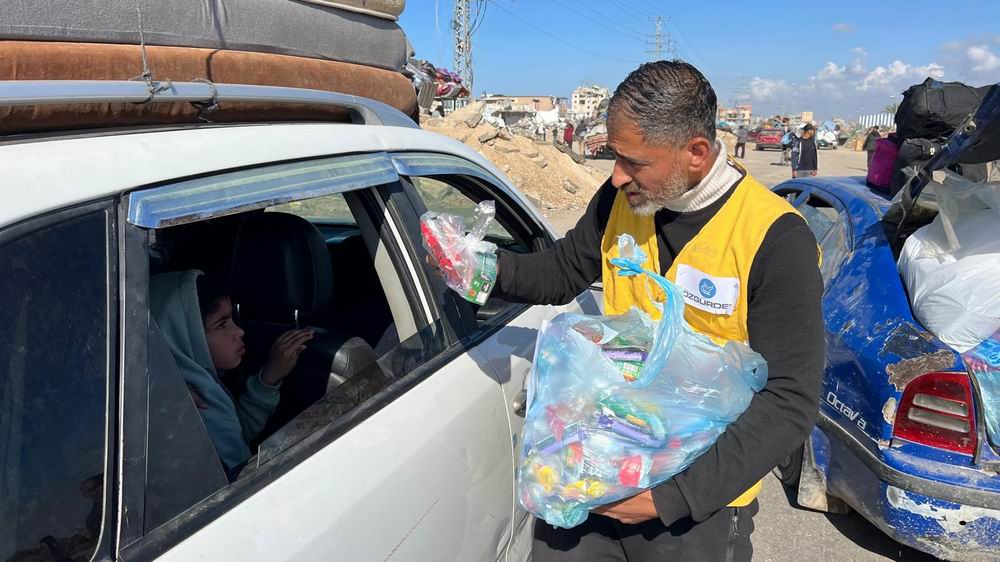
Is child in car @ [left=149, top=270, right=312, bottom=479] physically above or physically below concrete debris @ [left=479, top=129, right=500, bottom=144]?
below

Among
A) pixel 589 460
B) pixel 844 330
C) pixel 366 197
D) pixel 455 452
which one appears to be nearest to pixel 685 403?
pixel 589 460

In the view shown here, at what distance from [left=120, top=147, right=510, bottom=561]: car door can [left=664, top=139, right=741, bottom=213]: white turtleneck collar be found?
72 centimetres

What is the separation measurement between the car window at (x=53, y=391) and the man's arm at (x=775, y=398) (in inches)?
42.1

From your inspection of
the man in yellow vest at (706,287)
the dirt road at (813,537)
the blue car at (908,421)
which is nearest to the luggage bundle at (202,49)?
the man in yellow vest at (706,287)

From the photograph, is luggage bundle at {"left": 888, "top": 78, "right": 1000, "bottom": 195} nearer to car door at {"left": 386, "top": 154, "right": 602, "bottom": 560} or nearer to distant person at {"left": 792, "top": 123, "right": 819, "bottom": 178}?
car door at {"left": 386, "top": 154, "right": 602, "bottom": 560}

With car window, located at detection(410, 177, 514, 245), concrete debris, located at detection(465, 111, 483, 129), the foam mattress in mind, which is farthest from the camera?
concrete debris, located at detection(465, 111, 483, 129)

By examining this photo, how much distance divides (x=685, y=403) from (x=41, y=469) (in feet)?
3.69

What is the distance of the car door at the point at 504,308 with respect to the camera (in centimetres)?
197

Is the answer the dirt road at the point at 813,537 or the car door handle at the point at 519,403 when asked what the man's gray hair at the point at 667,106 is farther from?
the dirt road at the point at 813,537

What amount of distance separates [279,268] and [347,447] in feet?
3.31

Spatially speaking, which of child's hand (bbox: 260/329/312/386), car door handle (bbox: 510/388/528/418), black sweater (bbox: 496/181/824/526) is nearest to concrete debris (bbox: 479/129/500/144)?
child's hand (bbox: 260/329/312/386)

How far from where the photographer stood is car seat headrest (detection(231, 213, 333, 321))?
2.22m

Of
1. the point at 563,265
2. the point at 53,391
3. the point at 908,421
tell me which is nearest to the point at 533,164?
the point at 908,421

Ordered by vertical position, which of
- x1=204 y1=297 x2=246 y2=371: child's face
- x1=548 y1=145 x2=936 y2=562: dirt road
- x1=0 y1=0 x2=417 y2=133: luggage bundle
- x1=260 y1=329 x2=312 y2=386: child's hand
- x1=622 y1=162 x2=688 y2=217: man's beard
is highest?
x1=0 y1=0 x2=417 y2=133: luggage bundle
